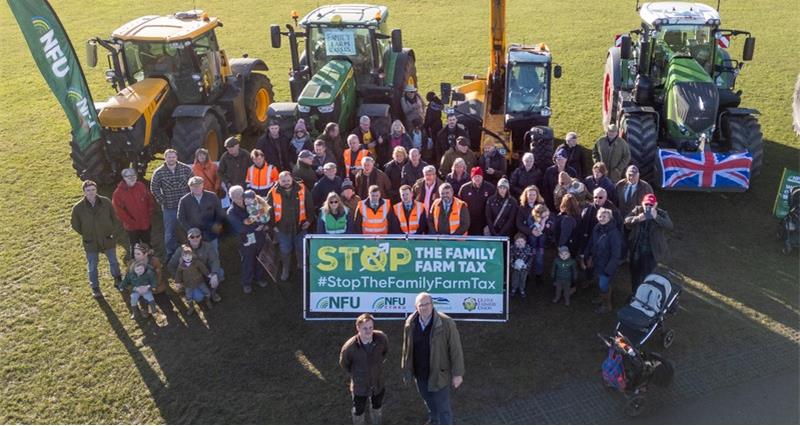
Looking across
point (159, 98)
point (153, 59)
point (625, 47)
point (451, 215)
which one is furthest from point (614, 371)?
point (153, 59)

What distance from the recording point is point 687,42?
11047mm

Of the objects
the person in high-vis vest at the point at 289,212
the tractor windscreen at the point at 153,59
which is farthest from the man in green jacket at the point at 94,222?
the tractor windscreen at the point at 153,59

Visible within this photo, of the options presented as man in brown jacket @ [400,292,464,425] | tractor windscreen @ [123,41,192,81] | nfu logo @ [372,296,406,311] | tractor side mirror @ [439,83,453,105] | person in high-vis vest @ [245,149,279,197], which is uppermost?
tractor windscreen @ [123,41,192,81]

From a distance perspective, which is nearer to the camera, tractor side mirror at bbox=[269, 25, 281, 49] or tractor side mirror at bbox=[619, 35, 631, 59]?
tractor side mirror at bbox=[619, 35, 631, 59]

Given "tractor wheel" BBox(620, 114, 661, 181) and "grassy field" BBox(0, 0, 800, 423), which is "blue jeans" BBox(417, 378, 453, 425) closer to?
"grassy field" BBox(0, 0, 800, 423)

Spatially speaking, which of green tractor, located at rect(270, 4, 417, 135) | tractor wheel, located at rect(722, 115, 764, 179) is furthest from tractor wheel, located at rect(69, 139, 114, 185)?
tractor wheel, located at rect(722, 115, 764, 179)

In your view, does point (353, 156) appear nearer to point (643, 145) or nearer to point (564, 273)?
point (564, 273)

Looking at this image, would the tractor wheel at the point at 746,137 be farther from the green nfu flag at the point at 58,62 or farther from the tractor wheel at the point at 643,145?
the green nfu flag at the point at 58,62

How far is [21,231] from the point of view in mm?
9766

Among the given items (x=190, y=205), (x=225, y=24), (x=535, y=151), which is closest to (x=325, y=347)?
(x=190, y=205)

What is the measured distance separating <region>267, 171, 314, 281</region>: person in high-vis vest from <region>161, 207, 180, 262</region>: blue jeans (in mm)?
1394

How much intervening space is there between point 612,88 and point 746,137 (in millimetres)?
2488

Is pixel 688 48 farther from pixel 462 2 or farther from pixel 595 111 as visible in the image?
pixel 462 2

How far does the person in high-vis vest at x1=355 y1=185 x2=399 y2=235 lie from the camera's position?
761 cm
